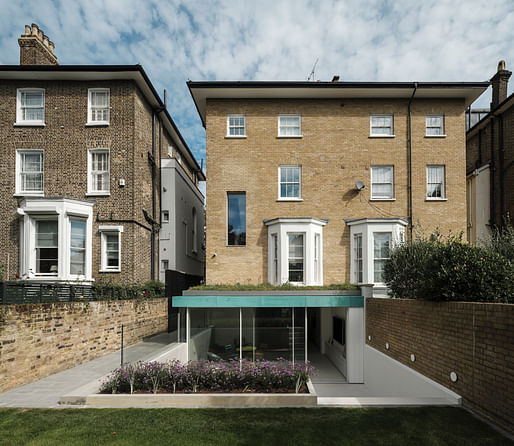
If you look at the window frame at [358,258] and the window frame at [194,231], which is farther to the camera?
the window frame at [194,231]

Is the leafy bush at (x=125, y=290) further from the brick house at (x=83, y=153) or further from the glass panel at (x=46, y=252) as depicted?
the glass panel at (x=46, y=252)

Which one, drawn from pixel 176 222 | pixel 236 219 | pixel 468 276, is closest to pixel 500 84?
pixel 236 219

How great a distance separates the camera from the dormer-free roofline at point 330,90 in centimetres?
1658

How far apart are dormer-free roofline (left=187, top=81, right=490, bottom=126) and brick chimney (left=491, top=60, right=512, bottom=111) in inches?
159

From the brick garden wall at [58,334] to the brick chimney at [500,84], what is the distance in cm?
2194

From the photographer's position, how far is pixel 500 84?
794 inches

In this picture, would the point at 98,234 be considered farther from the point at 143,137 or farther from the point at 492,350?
the point at 492,350

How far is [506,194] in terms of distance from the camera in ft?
63.4

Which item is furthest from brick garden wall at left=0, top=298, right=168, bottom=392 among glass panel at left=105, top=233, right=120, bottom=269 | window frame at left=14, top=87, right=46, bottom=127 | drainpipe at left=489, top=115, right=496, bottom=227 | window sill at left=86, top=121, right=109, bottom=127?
drainpipe at left=489, top=115, right=496, bottom=227

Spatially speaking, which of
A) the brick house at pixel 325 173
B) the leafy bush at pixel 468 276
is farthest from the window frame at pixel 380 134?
the leafy bush at pixel 468 276

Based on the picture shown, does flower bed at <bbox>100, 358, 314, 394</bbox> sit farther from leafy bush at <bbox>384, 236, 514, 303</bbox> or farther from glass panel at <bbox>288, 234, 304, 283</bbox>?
glass panel at <bbox>288, 234, 304, 283</bbox>

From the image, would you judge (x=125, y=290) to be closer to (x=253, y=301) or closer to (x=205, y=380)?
(x=253, y=301)

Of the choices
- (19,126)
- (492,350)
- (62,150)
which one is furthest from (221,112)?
(492,350)

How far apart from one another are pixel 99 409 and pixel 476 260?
28.0 ft
